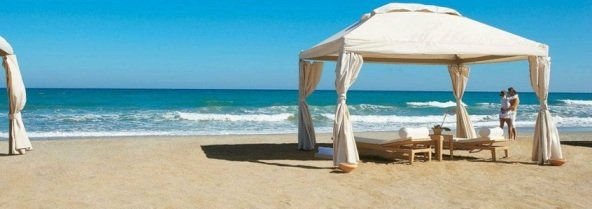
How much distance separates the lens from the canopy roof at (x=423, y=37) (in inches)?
274

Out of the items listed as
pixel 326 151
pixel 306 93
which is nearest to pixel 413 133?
pixel 326 151

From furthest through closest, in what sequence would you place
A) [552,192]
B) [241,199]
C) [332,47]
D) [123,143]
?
[123,143]
[332,47]
[552,192]
[241,199]

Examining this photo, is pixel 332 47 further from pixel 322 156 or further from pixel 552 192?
pixel 552 192

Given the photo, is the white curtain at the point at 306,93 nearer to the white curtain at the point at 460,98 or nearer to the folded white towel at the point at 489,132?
the white curtain at the point at 460,98

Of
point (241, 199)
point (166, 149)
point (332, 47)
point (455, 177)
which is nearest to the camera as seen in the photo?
point (241, 199)

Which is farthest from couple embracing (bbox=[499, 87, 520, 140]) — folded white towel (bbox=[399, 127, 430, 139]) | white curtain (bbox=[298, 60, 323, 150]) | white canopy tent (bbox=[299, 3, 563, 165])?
white curtain (bbox=[298, 60, 323, 150])

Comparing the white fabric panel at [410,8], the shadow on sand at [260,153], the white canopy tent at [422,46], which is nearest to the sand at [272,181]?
the shadow on sand at [260,153]

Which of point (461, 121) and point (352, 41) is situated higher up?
point (352, 41)

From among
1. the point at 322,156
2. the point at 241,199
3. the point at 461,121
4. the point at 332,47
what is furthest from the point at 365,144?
the point at 241,199

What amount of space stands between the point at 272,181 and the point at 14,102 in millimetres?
4585

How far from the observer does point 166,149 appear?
9289 mm

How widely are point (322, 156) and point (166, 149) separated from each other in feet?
9.05

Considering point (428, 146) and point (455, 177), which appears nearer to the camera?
point (455, 177)

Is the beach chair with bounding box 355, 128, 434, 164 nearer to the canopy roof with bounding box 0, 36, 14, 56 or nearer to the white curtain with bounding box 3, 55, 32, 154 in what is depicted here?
the white curtain with bounding box 3, 55, 32, 154
